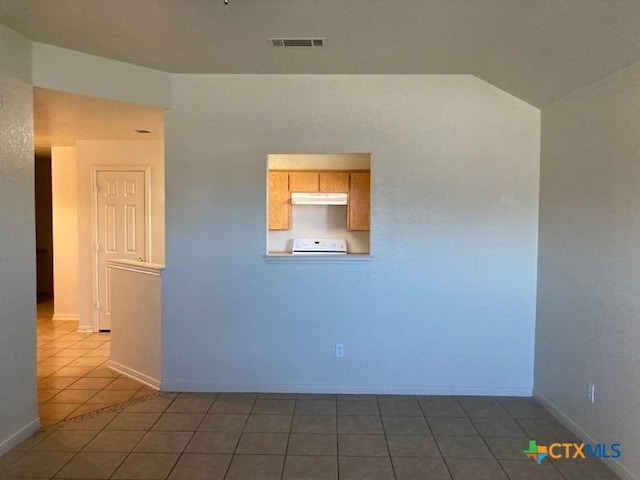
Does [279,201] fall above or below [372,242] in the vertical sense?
above

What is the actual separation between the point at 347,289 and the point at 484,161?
1.56 m

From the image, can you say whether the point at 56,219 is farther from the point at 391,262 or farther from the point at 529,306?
the point at 529,306

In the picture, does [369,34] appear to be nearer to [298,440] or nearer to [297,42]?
[297,42]

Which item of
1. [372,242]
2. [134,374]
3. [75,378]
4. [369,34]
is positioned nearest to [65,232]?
[75,378]

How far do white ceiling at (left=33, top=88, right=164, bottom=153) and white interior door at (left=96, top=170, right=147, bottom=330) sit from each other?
21.1 inches

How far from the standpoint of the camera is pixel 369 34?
2682mm

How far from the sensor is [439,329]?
351 centimetres

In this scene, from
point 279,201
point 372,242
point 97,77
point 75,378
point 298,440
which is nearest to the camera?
point 298,440

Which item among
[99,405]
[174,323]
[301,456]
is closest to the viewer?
[301,456]

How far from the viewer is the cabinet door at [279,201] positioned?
17.9 feet

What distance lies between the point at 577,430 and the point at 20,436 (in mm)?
3768

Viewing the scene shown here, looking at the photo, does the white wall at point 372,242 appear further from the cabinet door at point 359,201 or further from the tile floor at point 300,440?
the cabinet door at point 359,201

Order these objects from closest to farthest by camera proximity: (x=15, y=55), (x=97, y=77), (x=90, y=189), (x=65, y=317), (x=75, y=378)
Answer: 1. (x=15, y=55)
2. (x=97, y=77)
3. (x=75, y=378)
4. (x=90, y=189)
5. (x=65, y=317)

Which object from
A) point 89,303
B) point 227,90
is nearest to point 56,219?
point 89,303
